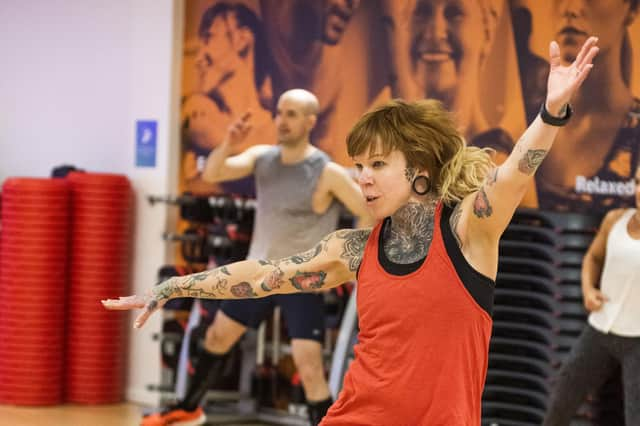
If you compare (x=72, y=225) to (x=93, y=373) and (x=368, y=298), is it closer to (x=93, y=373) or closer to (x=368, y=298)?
(x=93, y=373)

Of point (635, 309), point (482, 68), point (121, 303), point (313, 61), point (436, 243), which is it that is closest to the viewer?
point (436, 243)

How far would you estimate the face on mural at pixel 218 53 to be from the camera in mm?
7266

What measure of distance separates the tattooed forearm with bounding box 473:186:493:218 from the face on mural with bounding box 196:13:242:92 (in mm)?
4742

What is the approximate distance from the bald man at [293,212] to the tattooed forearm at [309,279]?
2595 mm

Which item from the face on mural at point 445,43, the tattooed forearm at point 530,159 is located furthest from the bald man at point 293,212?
the tattooed forearm at point 530,159

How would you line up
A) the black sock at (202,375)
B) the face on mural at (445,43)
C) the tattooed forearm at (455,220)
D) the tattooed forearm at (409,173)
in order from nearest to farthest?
1. the tattooed forearm at (455,220)
2. the tattooed forearm at (409,173)
3. the black sock at (202,375)
4. the face on mural at (445,43)

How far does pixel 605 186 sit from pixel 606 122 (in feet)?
1.17

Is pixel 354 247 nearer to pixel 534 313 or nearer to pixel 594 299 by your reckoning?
pixel 594 299

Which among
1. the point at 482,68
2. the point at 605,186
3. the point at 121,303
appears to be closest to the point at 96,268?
the point at 482,68

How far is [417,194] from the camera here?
117 inches

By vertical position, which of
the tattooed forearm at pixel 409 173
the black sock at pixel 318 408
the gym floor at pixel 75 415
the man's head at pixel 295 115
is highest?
the man's head at pixel 295 115

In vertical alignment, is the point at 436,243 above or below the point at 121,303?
above

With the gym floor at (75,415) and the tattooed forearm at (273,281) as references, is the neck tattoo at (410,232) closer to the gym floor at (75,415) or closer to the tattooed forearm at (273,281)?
the tattooed forearm at (273,281)

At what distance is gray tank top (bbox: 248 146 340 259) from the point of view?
19.3ft
